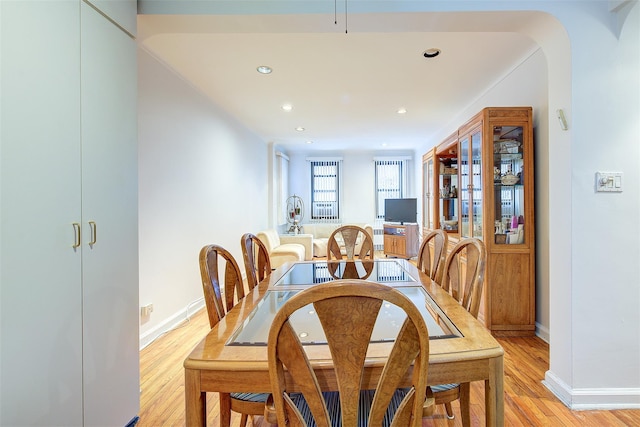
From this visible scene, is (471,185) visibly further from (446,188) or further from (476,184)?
(446,188)

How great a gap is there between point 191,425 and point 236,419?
3.24 ft

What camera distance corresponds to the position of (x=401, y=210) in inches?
278

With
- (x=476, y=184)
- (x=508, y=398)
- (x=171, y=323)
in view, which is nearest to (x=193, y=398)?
(x=508, y=398)

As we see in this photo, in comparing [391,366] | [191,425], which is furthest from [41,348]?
[391,366]

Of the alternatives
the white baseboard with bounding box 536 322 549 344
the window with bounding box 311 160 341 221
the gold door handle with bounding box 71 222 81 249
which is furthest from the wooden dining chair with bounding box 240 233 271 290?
the window with bounding box 311 160 341 221

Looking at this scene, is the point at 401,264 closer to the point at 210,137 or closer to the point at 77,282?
the point at 77,282

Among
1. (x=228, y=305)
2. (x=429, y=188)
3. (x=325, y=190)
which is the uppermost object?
(x=325, y=190)

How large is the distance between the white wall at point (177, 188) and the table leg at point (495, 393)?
2.55m

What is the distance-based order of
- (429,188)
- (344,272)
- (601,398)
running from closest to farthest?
1. (601,398)
2. (344,272)
3. (429,188)

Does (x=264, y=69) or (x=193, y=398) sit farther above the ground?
(x=264, y=69)

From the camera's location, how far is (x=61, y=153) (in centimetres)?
126

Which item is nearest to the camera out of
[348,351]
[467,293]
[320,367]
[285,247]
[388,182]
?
[348,351]

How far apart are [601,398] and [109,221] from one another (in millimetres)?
2870

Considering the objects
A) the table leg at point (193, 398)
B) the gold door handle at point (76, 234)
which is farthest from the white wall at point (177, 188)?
the table leg at point (193, 398)
